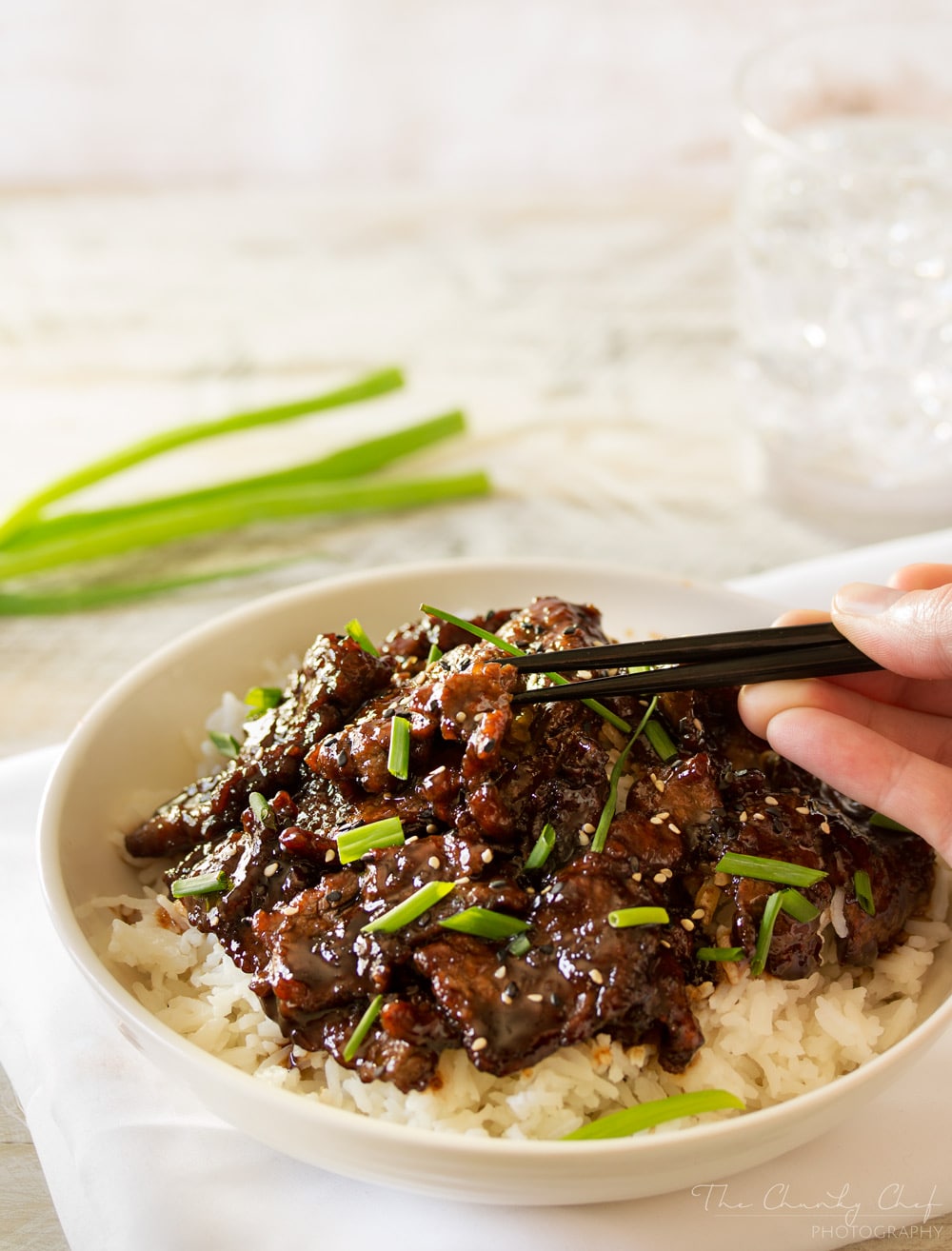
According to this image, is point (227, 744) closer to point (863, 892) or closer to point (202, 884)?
point (202, 884)

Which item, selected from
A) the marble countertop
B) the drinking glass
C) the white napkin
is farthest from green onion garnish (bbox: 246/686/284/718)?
the drinking glass

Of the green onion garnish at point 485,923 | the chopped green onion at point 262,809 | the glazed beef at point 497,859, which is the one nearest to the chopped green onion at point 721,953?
the glazed beef at point 497,859

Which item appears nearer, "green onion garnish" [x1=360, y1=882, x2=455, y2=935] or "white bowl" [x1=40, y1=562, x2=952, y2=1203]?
"white bowl" [x1=40, y1=562, x2=952, y2=1203]

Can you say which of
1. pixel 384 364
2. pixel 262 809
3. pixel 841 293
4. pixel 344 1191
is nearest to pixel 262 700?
pixel 262 809

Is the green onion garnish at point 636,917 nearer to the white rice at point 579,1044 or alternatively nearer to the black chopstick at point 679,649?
the white rice at point 579,1044

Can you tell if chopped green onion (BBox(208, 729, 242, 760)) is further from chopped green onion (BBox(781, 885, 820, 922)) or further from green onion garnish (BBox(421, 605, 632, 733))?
chopped green onion (BBox(781, 885, 820, 922))

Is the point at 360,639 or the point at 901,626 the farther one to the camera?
the point at 360,639
